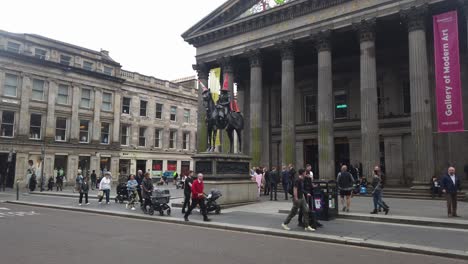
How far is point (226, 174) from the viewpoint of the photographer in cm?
1758

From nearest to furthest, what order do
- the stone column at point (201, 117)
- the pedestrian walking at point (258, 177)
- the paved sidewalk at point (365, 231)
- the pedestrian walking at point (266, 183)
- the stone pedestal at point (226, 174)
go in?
the paved sidewalk at point (365, 231) < the stone pedestal at point (226, 174) < the pedestrian walking at point (258, 177) < the pedestrian walking at point (266, 183) < the stone column at point (201, 117)

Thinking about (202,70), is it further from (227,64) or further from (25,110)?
(25,110)

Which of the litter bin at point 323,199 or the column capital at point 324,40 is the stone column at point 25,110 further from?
the litter bin at point 323,199

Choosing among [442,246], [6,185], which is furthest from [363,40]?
[6,185]

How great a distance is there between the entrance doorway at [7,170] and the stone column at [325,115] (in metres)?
27.9

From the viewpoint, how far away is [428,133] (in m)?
20.7

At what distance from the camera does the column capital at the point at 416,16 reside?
21.5 meters

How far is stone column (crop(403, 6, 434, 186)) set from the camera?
20.6 m

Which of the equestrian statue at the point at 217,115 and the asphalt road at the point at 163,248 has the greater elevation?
the equestrian statue at the point at 217,115

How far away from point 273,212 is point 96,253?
8.71m

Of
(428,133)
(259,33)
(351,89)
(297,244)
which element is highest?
(259,33)

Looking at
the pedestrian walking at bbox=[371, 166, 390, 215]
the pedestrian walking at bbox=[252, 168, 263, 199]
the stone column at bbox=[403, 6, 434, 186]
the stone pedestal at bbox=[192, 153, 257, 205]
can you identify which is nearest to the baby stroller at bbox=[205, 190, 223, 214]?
the stone pedestal at bbox=[192, 153, 257, 205]

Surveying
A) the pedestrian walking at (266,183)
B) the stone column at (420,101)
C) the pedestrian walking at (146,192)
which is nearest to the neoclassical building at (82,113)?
the pedestrian walking at (146,192)

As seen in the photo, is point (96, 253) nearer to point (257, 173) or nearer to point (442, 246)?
point (442, 246)
